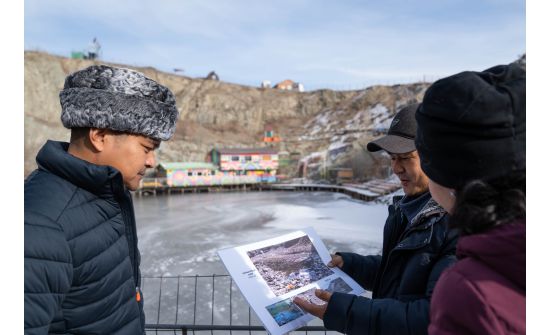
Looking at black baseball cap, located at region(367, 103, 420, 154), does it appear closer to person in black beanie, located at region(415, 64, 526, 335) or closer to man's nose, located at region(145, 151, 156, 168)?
person in black beanie, located at region(415, 64, 526, 335)

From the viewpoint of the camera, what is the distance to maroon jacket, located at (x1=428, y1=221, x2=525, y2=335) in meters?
0.76

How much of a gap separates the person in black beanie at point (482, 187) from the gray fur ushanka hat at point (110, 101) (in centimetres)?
114

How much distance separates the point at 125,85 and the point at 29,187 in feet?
1.80

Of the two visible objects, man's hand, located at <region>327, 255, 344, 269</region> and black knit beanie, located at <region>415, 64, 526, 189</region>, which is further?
man's hand, located at <region>327, 255, 344, 269</region>

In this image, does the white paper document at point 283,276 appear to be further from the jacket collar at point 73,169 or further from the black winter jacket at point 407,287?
the jacket collar at point 73,169

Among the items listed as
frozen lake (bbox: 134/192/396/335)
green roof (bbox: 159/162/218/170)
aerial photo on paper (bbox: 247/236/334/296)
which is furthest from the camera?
green roof (bbox: 159/162/218/170)

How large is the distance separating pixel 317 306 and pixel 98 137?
4.11 feet

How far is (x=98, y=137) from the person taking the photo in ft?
4.86

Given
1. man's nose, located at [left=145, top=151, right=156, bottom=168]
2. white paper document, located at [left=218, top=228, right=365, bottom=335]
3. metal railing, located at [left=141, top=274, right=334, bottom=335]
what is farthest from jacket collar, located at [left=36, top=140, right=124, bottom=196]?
metal railing, located at [left=141, top=274, right=334, bottom=335]

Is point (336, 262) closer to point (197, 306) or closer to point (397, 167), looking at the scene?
point (397, 167)

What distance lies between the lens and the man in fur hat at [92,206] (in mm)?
1133

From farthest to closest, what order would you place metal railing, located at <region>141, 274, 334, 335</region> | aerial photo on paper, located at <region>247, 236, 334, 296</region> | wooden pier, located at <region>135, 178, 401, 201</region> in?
wooden pier, located at <region>135, 178, 401, 201</region> < metal railing, located at <region>141, 274, 334, 335</region> < aerial photo on paper, located at <region>247, 236, 334, 296</region>

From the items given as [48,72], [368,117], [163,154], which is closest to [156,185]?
[163,154]

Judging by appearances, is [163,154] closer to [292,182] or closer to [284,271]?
[292,182]
